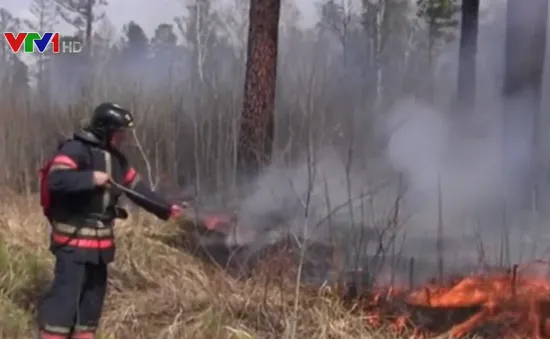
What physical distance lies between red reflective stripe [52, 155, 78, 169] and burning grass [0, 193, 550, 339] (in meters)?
1.26

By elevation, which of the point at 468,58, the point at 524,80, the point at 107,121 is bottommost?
the point at 107,121

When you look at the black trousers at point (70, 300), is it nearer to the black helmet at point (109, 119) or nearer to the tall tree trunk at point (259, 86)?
the black helmet at point (109, 119)

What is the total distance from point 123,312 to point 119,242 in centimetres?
137

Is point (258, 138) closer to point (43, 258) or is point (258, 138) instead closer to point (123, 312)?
point (43, 258)

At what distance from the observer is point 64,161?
427 centimetres

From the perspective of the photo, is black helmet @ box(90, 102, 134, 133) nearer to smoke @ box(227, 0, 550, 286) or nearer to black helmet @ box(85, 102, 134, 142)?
black helmet @ box(85, 102, 134, 142)

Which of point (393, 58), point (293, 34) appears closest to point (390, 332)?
point (293, 34)

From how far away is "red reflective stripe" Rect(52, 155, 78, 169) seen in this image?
14.0 ft

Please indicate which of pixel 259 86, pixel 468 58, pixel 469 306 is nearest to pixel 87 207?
pixel 469 306

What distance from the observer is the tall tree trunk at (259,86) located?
337 inches

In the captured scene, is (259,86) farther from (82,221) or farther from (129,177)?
(82,221)

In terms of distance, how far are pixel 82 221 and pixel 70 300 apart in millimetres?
456

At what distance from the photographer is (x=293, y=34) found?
2038cm

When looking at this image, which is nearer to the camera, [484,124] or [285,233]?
[285,233]
